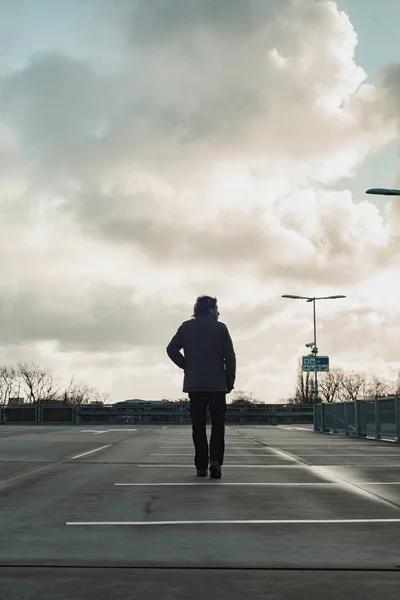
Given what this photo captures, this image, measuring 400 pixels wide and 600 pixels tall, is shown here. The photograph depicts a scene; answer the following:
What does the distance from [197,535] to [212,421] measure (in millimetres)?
4196

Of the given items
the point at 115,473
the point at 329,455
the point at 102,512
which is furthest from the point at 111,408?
the point at 102,512

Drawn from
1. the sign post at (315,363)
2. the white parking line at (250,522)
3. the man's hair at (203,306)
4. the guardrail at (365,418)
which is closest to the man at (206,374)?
the man's hair at (203,306)

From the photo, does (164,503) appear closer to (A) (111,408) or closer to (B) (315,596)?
(B) (315,596)

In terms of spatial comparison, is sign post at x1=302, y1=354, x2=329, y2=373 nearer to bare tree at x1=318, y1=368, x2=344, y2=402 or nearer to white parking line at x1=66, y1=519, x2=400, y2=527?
white parking line at x1=66, y1=519, x2=400, y2=527

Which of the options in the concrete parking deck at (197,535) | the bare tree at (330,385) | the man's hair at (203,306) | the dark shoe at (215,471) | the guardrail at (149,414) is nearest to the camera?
the concrete parking deck at (197,535)

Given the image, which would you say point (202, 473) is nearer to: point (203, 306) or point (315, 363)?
point (203, 306)

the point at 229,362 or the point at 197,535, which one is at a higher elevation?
the point at 229,362

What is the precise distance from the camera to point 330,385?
462 feet

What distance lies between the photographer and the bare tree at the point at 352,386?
141875mm

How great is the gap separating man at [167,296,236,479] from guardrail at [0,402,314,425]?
47.7m

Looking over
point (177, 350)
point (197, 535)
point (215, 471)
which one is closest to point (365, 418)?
point (177, 350)

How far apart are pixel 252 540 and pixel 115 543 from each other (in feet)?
2.63

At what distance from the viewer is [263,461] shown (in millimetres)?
12508

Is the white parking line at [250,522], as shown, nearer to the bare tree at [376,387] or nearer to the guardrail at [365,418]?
the guardrail at [365,418]
